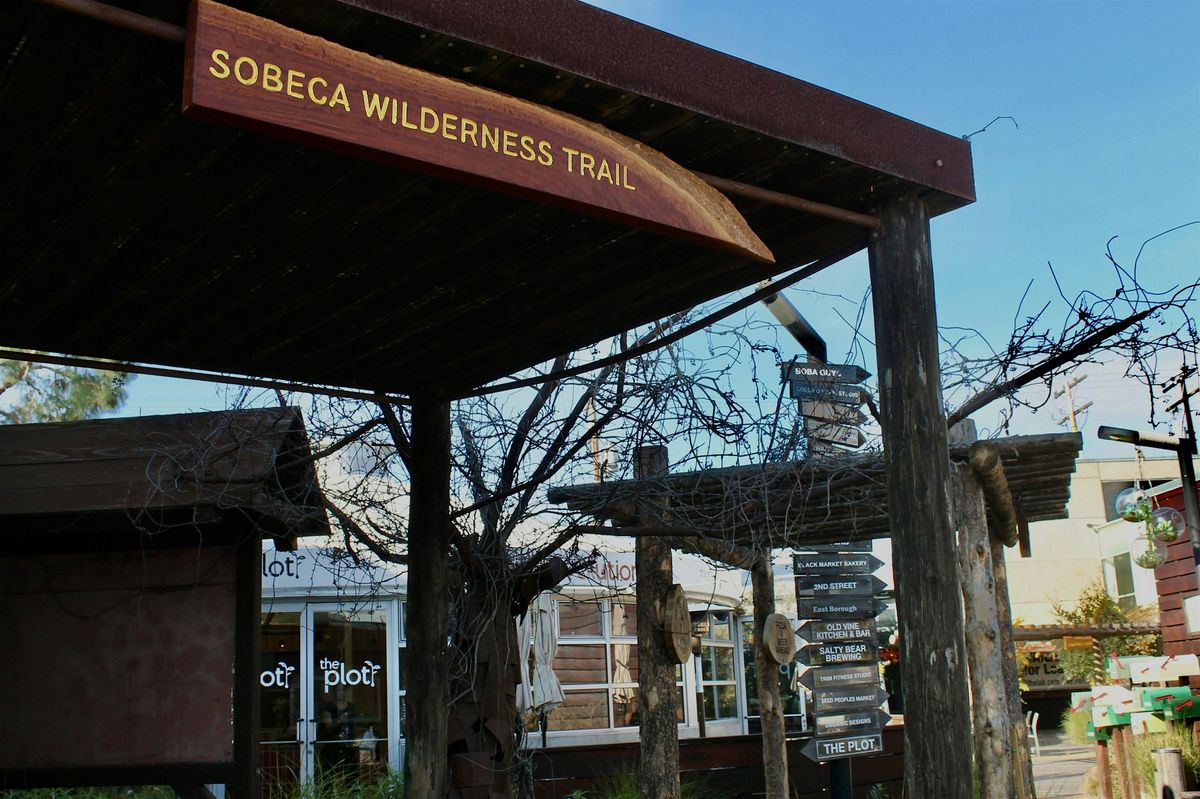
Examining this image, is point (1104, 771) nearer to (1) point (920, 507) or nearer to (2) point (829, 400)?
(2) point (829, 400)

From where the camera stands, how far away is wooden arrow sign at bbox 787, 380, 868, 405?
25.3 feet

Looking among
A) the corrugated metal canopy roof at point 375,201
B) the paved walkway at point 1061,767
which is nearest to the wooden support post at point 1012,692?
the paved walkway at point 1061,767

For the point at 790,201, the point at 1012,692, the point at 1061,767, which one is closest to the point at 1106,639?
the point at 1061,767

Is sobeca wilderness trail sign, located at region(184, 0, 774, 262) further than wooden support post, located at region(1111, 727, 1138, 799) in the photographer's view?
No

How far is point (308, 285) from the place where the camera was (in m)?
4.10

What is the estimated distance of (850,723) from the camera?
1034cm

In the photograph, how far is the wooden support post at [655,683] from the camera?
9.26 metres

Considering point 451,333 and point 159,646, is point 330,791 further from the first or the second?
point 451,333

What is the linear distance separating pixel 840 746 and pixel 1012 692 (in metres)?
3.05

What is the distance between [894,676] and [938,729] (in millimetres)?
25523

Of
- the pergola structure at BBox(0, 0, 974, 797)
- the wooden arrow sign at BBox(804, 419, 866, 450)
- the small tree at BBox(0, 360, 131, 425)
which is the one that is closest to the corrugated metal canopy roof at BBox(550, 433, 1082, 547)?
the wooden arrow sign at BBox(804, 419, 866, 450)

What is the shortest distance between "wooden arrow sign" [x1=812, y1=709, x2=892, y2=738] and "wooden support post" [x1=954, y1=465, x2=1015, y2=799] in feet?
3.29

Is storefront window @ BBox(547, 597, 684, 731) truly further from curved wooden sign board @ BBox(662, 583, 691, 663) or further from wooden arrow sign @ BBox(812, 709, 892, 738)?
curved wooden sign board @ BBox(662, 583, 691, 663)

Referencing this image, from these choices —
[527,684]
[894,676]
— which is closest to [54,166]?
[527,684]
